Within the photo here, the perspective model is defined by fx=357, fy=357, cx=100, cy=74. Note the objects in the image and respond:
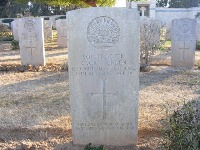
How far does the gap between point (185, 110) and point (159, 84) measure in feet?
14.4

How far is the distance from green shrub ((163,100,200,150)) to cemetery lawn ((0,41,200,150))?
24.6 inches

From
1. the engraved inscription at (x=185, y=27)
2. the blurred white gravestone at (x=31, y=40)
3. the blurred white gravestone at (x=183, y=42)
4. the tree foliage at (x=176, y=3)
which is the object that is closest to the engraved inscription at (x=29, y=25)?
the blurred white gravestone at (x=31, y=40)

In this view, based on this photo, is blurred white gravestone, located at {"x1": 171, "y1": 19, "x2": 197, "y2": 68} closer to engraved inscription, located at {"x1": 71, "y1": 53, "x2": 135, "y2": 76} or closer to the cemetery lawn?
the cemetery lawn

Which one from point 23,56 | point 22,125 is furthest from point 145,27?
point 22,125

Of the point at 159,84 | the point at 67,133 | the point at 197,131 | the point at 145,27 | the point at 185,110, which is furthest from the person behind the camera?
the point at 145,27

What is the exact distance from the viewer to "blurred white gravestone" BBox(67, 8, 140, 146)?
4.06m

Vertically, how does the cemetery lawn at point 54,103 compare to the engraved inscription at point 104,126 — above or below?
below

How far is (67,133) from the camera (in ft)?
15.8

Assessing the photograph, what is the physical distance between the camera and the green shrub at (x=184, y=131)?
3.39 m

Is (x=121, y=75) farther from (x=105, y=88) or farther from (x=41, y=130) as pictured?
(x=41, y=130)

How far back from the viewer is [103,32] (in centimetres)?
412

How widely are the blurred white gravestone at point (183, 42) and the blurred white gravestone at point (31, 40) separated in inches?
156

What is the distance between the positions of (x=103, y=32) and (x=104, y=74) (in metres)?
0.50

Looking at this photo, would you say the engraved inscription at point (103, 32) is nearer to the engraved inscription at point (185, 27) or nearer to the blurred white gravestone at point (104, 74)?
the blurred white gravestone at point (104, 74)
